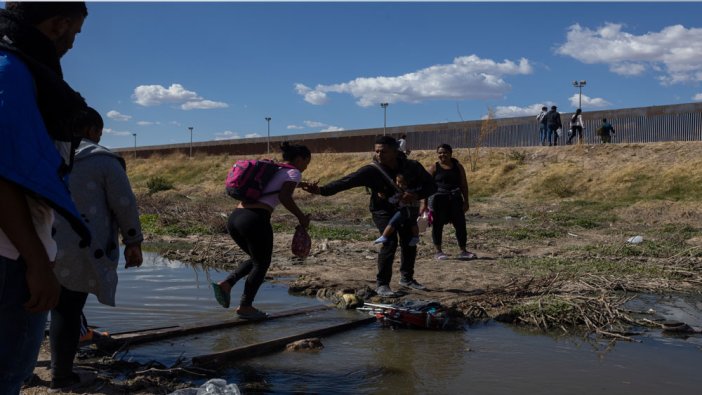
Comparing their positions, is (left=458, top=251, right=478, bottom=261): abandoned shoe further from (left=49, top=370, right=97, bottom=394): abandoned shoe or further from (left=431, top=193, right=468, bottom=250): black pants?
(left=49, top=370, right=97, bottom=394): abandoned shoe

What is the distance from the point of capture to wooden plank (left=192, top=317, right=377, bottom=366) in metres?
4.50

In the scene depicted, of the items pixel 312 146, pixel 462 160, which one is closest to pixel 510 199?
pixel 462 160

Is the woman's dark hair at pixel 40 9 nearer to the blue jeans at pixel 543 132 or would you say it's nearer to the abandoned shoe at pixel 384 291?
the abandoned shoe at pixel 384 291

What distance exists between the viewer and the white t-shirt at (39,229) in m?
2.09

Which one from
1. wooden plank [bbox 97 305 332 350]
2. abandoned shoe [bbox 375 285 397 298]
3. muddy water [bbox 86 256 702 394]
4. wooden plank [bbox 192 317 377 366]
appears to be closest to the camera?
muddy water [bbox 86 256 702 394]

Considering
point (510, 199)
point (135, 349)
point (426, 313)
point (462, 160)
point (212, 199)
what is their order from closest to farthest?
point (135, 349) < point (426, 313) < point (510, 199) < point (212, 199) < point (462, 160)

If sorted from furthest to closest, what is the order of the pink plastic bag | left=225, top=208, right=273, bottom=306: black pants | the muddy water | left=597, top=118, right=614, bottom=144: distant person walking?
left=597, top=118, right=614, bottom=144: distant person walking, the pink plastic bag, left=225, top=208, right=273, bottom=306: black pants, the muddy water

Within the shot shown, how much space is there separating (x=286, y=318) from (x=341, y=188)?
1.59 meters

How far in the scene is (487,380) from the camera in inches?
178

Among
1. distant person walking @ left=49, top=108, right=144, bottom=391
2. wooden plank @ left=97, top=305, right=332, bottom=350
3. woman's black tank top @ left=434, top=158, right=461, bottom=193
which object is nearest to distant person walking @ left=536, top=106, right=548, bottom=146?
woman's black tank top @ left=434, top=158, right=461, bottom=193

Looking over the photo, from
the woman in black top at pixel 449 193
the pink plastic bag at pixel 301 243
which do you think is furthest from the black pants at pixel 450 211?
the pink plastic bag at pixel 301 243

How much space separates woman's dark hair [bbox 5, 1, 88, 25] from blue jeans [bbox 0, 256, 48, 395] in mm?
807

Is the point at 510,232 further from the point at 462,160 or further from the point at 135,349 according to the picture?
the point at 462,160

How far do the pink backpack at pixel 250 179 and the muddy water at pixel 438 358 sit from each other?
1.15m
